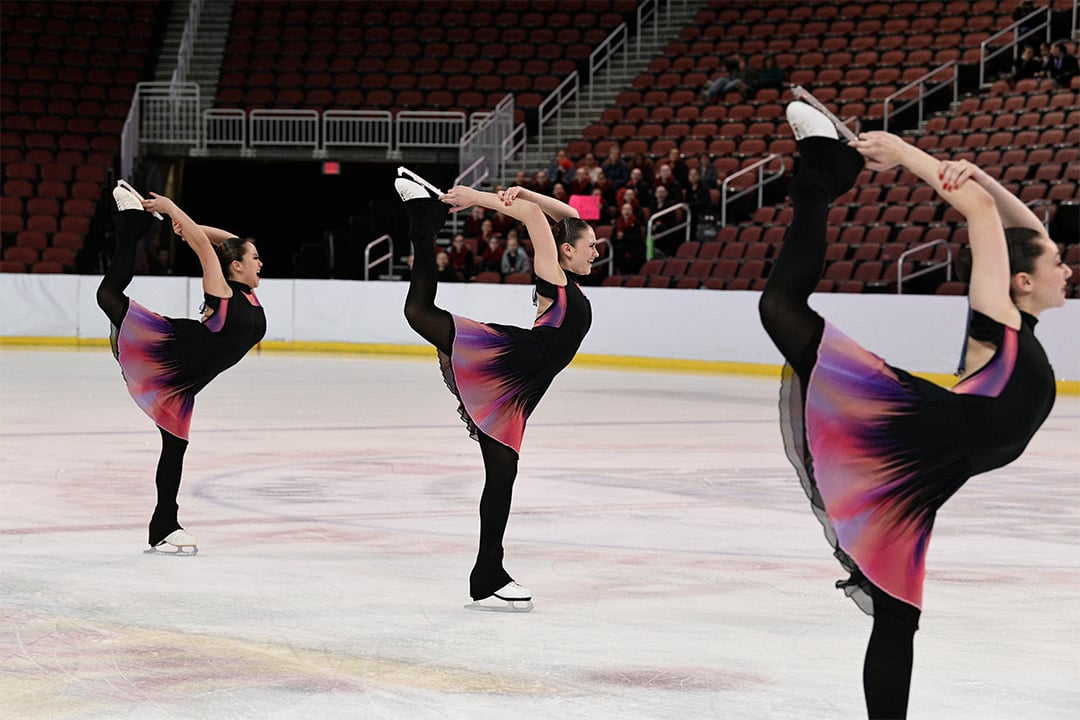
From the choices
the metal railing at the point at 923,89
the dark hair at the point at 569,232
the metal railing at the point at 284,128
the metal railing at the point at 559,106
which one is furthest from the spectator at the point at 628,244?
the dark hair at the point at 569,232

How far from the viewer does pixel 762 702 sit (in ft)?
14.3

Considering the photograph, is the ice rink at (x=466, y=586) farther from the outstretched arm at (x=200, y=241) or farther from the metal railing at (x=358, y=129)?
the metal railing at (x=358, y=129)

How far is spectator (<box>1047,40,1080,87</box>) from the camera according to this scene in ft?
67.8

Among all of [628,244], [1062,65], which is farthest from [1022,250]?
[1062,65]

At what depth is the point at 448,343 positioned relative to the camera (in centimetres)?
564

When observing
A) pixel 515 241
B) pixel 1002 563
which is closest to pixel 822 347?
pixel 1002 563

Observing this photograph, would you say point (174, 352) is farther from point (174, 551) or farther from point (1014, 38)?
point (1014, 38)

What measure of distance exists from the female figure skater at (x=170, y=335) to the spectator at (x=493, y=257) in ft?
48.1

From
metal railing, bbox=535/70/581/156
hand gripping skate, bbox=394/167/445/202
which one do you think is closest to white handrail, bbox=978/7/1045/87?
metal railing, bbox=535/70/581/156

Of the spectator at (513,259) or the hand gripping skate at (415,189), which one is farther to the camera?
the spectator at (513,259)

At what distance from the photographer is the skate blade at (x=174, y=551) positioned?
21.7 ft

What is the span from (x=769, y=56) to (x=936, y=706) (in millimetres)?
21506

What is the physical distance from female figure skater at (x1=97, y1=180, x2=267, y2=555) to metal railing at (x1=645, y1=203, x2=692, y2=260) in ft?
47.8

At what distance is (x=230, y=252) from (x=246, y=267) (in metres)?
0.09
